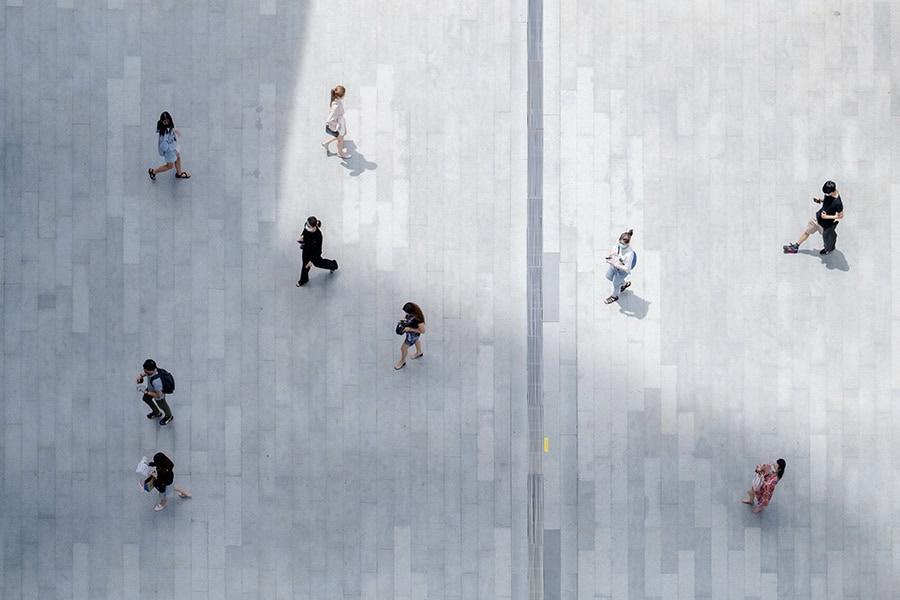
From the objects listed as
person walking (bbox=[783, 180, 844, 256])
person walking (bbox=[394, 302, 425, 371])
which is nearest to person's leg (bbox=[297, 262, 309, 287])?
person walking (bbox=[394, 302, 425, 371])

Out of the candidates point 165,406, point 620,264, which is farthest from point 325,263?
point 620,264

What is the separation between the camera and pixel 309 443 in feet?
65.3

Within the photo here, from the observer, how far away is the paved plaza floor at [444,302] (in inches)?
779

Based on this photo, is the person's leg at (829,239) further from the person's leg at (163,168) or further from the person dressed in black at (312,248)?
the person's leg at (163,168)

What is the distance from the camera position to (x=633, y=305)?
66.1 ft

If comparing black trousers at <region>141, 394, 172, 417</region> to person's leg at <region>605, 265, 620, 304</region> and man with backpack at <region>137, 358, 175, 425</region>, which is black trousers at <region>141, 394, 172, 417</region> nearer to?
man with backpack at <region>137, 358, 175, 425</region>

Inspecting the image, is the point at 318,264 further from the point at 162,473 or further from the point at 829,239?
the point at 829,239

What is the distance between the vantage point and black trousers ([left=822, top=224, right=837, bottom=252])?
19.8 metres

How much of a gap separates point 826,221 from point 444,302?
812 cm

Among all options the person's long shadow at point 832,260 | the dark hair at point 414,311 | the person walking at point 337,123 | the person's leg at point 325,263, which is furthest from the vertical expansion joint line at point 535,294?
the person's long shadow at point 832,260

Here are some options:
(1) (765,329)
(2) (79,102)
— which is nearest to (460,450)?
(1) (765,329)

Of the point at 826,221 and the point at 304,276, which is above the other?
the point at 826,221

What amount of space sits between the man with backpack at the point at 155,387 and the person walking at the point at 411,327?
473 centimetres

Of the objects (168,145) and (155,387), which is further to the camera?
(168,145)
